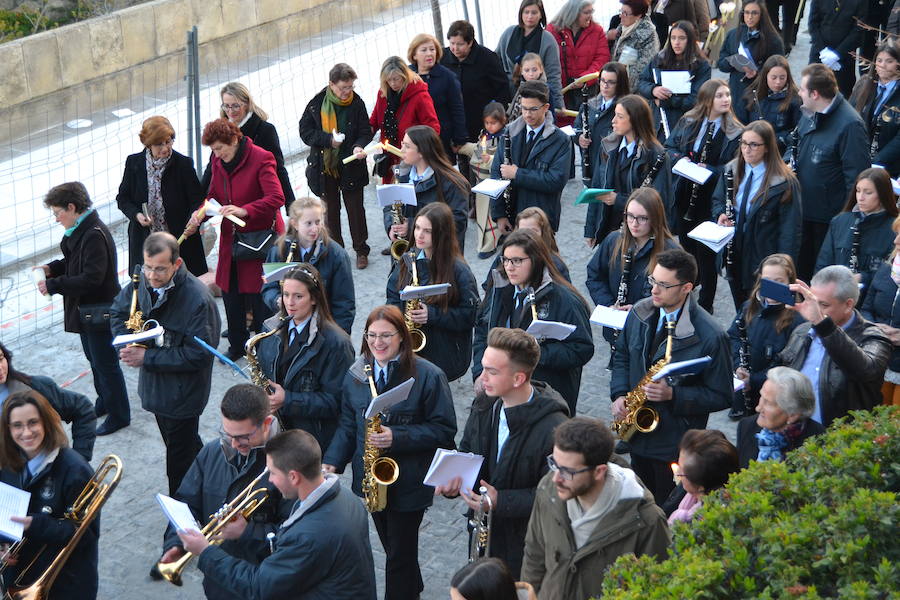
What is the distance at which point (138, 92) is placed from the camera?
13258 mm

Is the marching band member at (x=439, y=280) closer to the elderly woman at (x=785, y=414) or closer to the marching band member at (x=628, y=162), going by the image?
the marching band member at (x=628, y=162)

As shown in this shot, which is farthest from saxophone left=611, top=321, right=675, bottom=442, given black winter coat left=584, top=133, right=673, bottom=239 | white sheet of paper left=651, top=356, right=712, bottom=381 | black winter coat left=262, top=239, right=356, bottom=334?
black winter coat left=584, top=133, right=673, bottom=239

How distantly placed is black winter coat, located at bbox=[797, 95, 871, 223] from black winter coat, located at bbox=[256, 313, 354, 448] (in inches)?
180

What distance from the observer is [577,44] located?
13.3 metres

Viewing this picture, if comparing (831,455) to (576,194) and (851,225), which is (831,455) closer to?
(851,225)

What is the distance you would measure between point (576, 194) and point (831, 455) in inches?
340

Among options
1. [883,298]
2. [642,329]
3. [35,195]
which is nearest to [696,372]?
[642,329]

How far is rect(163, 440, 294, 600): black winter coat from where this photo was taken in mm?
5848

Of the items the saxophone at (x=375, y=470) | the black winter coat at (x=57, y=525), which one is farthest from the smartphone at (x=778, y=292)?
the black winter coat at (x=57, y=525)

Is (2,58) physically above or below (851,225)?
above

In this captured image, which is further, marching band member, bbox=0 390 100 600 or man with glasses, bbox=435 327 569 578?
marching band member, bbox=0 390 100 600

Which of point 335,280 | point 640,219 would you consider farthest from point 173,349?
point 640,219

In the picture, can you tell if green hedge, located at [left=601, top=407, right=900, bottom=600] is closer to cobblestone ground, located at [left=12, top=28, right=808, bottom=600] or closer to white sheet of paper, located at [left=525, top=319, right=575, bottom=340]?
white sheet of paper, located at [left=525, top=319, right=575, bottom=340]

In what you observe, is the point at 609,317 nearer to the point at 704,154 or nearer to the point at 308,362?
the point at 308,362
